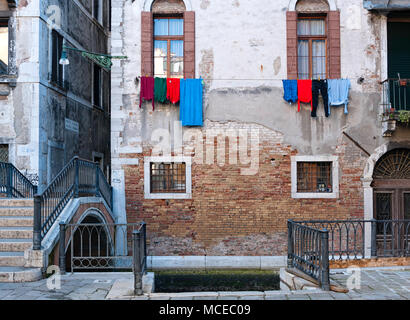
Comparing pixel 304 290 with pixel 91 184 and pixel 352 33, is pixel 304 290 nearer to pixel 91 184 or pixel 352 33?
pixel 91 184

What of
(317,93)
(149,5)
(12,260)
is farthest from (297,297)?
(149,5)

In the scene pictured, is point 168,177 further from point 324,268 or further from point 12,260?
point 324,268

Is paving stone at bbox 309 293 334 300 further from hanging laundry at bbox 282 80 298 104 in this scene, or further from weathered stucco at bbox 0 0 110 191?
weathered stucco at bbox 0 0 110 191

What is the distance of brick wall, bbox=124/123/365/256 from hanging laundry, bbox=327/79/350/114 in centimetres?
195

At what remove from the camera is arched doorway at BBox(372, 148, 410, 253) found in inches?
548

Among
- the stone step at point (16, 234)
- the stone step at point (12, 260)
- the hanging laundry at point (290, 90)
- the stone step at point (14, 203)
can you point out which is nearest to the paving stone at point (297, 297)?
the stone step at point (12, 260)

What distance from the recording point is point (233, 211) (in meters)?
13.6

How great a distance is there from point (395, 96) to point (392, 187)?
2630 mm

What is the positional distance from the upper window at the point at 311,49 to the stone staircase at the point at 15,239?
8.46 m

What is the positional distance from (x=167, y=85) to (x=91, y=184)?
11.8 ft

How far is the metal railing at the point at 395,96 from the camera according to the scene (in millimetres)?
13508

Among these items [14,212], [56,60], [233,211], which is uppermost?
[56,60]
